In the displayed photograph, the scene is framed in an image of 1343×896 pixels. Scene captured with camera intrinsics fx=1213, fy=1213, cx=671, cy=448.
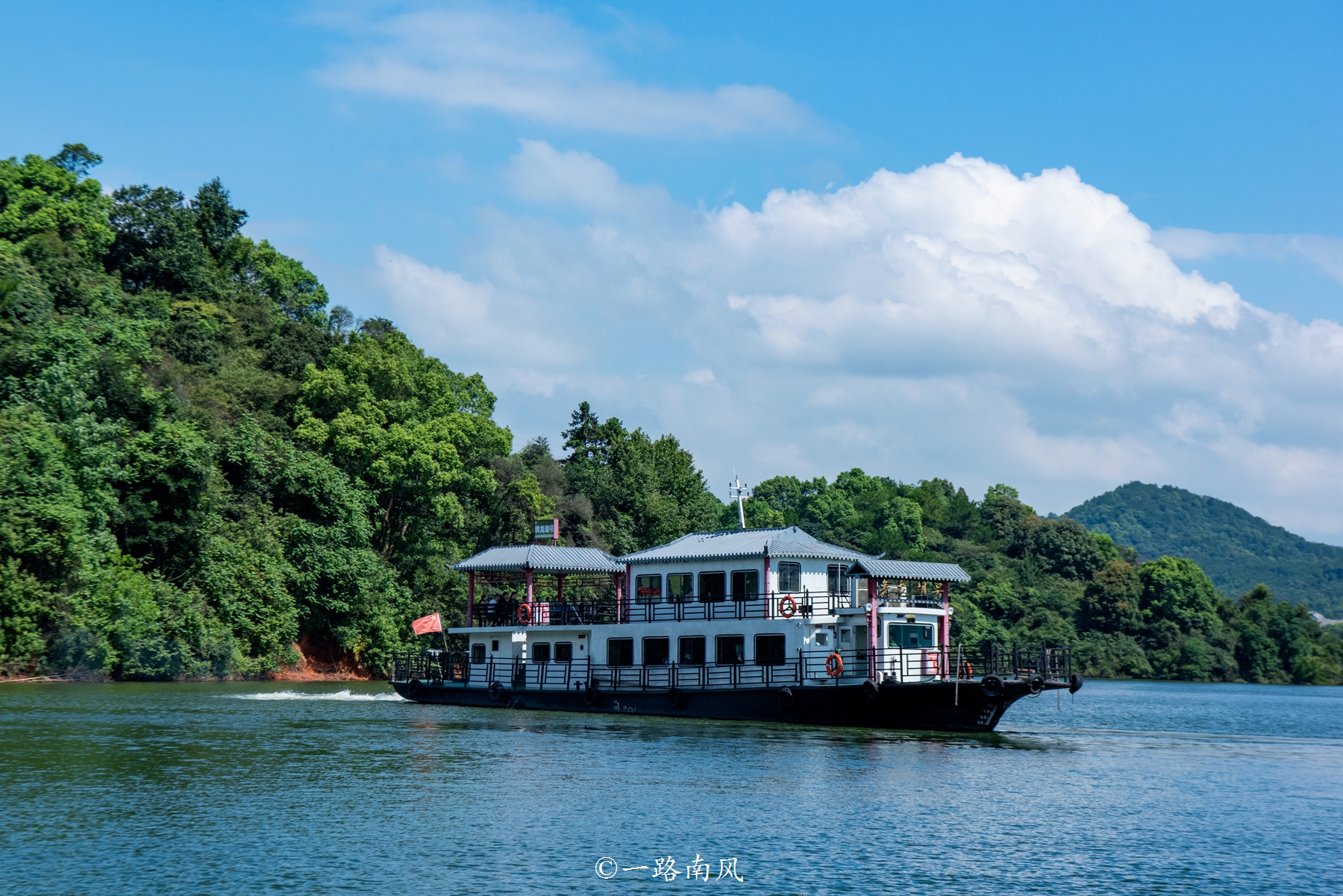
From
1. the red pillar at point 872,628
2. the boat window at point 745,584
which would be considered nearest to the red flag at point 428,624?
the boat window at point 745,584

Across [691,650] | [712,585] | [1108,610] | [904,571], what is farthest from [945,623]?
[1108,610]

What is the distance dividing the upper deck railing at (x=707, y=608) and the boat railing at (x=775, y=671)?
130 cm

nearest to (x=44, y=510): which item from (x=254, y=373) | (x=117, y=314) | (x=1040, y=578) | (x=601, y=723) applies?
(x=117, y=314)

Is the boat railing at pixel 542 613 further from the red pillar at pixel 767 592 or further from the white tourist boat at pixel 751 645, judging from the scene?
the red pillar at pixel 767 592

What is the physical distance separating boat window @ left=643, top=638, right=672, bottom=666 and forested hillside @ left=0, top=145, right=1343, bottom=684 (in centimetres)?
2360

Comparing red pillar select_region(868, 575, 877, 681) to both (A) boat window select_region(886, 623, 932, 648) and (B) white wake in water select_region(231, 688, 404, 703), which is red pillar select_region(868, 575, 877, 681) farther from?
(B) white wake in water select_region(231, 688, 404, 703)

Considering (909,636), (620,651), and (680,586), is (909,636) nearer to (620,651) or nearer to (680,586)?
(680,586)

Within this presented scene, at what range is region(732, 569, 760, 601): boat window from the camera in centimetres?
3616

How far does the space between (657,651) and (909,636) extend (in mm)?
7847

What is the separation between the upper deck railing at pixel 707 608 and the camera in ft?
116

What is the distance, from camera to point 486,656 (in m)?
41.9

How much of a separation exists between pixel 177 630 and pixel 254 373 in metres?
17.3

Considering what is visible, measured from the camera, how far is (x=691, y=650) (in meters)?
37.2

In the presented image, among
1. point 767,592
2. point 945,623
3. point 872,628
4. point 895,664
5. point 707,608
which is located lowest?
point 895,664
